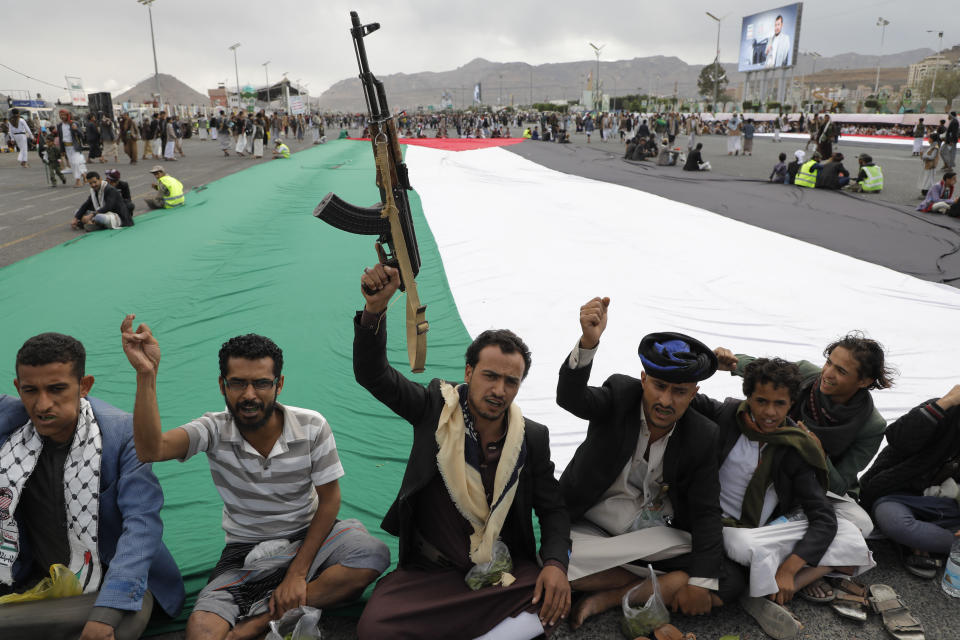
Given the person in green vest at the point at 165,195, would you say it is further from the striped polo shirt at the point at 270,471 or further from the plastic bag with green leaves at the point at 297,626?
the plastic bag with green leaves at the point at 297,626

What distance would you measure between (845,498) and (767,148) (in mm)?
22124

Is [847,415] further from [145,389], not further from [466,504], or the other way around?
[145,389]

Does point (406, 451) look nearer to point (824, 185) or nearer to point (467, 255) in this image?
point (467, 255)

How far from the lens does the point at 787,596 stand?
81.1 inches

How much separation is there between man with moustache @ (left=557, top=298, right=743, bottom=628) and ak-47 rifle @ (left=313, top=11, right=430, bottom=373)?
22.2 inches

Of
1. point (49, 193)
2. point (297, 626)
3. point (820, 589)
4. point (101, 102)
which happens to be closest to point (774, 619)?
point (820, 589)

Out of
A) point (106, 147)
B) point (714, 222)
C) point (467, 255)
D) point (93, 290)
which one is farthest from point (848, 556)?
point (106, 147)

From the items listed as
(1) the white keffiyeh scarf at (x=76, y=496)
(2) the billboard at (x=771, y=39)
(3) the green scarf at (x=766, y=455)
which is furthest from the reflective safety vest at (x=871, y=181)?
(2) the billboard at (x=771, y=39)

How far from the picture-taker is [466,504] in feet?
6.12

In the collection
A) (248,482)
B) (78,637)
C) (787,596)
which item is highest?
(248,482)

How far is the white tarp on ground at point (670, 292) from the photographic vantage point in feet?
13.2

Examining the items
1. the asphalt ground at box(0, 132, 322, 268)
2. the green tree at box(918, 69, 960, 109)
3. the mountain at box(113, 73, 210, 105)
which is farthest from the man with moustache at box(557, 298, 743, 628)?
the mountain at box(113, 73, 210, 105)

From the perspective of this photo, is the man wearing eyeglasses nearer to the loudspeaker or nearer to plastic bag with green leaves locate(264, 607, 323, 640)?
plastic bag with green leaves locate(264, 607, 323, 640)

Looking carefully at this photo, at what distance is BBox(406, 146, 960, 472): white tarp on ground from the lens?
4.02 m
